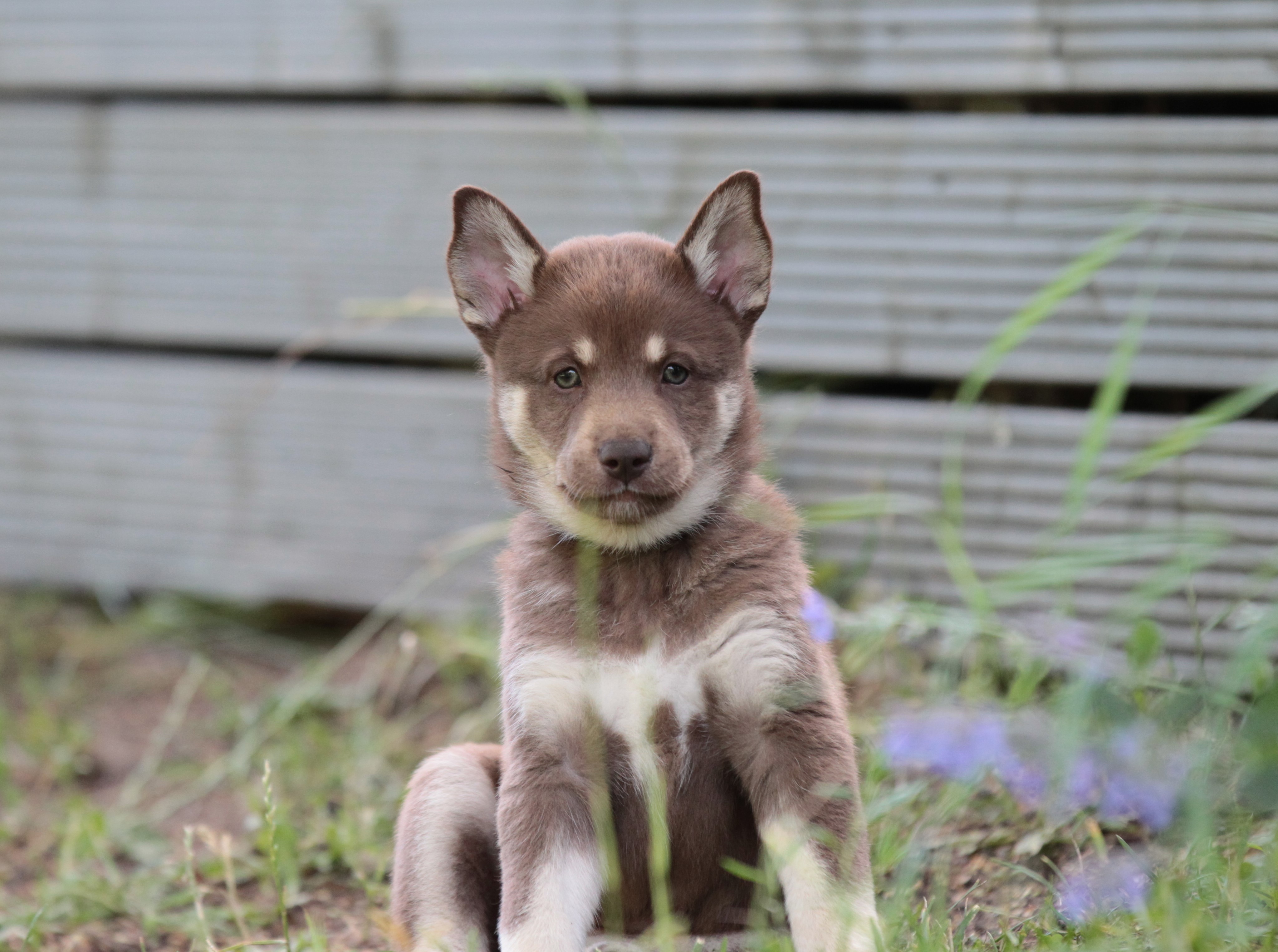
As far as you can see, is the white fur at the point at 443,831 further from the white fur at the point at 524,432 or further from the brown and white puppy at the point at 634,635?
the white fur at the point at 524,432

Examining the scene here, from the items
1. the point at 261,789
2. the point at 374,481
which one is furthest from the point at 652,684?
the point at 374,481

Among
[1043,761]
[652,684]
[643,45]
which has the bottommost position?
[1043,761]

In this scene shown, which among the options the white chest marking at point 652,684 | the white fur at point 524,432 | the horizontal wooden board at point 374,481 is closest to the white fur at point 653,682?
the white chest marking at point 652,684

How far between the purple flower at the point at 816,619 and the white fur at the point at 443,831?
79 centimetres

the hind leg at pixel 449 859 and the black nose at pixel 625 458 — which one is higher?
the black nose at pixel 625 458

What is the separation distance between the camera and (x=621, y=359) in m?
2.61

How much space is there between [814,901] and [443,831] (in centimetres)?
80

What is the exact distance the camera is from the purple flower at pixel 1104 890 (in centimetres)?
236

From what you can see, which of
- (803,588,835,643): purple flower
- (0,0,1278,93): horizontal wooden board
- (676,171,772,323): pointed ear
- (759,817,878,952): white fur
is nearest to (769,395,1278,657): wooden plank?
(0,0,1278,93): horizontal wooden board

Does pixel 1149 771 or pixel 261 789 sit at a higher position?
pixel 1149 771

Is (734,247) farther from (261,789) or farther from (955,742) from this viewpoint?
(261,789)

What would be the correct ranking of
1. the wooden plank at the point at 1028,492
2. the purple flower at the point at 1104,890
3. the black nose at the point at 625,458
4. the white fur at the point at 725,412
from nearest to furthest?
the purple flower at the point at 1104,890
the black nose at the point at 625,458
the white fur at the point at 725,412
the wooden plank at the point at 1028,492

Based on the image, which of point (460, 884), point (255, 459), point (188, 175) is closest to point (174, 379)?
Result: point (255, 459)

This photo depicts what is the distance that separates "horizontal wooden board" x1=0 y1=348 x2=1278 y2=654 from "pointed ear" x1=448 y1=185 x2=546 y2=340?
1.66 meters
